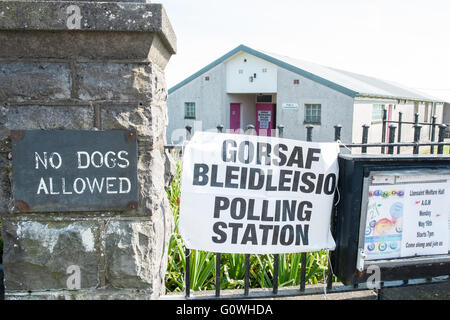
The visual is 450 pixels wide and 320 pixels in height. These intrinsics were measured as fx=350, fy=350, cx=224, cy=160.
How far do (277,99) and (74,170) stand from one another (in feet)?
53.8

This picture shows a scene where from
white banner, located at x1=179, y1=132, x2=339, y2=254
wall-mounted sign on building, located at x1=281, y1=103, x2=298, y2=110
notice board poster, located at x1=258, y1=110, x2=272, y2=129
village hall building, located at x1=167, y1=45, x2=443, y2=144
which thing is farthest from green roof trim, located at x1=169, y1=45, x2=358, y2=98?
white banner, located at x1=179, y1=132, x2=339, y2=254

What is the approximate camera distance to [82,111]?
1945mm

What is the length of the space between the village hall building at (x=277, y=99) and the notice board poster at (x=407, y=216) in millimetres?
12259

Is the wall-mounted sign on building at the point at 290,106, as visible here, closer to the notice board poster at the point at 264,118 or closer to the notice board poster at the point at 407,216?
the notice board poster at the point at 264,118

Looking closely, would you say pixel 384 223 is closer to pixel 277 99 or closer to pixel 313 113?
pixel 313 113

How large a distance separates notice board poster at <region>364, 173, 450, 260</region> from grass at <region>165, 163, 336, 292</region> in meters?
0.58

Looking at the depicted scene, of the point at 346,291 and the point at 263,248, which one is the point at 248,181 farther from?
the point at 346,291

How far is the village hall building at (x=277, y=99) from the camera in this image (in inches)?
625

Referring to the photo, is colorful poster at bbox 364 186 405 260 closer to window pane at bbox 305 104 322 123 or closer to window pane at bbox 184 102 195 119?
window pane at bbox 305 104 322 123

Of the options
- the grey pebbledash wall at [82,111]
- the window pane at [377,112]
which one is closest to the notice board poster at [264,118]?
the window pane at [377,112]

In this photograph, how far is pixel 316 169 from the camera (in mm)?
2457

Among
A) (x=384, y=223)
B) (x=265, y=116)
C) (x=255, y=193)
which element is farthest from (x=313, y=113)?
(x=255, y=193)

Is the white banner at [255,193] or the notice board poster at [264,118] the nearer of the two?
the white banner at [255,193]
